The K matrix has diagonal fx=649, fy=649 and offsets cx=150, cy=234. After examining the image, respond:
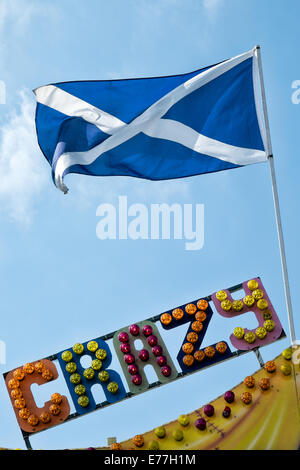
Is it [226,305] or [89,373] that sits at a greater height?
[226,305]

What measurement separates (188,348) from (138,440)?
390 centimetres

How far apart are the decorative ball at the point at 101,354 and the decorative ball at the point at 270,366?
18.6 feet

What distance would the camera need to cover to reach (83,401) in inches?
827

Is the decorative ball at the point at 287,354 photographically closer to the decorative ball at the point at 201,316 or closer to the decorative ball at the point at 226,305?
the decorative ball at the point at 226,305

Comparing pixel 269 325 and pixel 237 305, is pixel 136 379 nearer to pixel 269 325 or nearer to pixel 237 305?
pixel 237 305

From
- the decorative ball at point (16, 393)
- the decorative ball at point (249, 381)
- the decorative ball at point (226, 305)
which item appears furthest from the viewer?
the decorative ball at point (226, 305)

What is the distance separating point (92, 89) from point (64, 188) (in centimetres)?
361

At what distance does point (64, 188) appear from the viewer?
18.2m

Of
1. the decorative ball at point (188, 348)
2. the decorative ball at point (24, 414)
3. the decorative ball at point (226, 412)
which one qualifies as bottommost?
the decorative ball at point (226, 412)

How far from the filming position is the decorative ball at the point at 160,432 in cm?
1838

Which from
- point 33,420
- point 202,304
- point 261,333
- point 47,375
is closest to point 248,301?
point 261,333

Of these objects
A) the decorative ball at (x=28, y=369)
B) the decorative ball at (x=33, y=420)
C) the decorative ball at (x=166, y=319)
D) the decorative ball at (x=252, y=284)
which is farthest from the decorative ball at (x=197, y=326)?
the decorative ball at (x=33, y=420)
